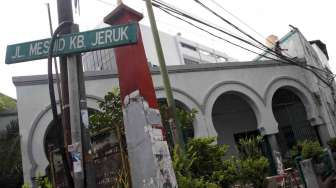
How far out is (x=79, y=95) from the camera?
3504 millimetres

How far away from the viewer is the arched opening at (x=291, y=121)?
18.9 metres

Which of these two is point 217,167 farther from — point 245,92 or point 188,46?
point 188,46

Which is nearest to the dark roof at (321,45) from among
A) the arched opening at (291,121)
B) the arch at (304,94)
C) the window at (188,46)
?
the arched opening at (291,121)

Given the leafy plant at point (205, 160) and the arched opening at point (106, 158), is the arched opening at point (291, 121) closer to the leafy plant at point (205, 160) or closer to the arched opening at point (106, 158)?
the leafy plant at point (205, 160)

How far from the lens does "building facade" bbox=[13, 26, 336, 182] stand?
38.3ft

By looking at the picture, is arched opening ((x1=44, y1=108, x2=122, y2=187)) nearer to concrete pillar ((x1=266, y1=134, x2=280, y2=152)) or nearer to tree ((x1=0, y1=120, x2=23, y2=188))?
tree ((x1=0, y1=120, x2=23, y2=188))

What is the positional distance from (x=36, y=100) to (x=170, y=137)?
5.37m

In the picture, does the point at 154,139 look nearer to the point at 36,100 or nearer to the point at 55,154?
the point at 55,154

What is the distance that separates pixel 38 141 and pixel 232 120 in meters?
11.2

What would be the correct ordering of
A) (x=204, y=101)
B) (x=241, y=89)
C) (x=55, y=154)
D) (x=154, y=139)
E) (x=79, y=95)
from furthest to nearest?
1. (x=241, y=89)
2. (x=204, y=101)
3. (x=55, y=154)
4. (x=154, y=139)
5. (x=79, y=95)

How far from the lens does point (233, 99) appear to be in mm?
19562

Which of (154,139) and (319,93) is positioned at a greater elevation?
(319,93)

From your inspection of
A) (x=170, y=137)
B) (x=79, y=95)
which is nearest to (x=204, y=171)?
(x=170, y=137)

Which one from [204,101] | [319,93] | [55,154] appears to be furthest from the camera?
[319,93]
